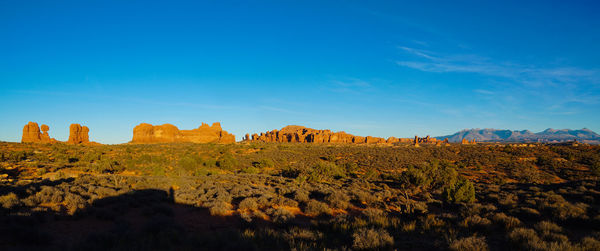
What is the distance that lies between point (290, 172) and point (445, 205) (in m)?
18.3

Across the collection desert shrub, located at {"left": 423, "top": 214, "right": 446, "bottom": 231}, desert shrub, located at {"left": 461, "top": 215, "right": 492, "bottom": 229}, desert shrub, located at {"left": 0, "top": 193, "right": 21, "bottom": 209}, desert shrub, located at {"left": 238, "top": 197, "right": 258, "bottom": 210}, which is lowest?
desert shrub, located at {"left": 238, "top": 197, "right": 258, "bottom": 210}

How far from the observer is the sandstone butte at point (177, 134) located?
94037 mm

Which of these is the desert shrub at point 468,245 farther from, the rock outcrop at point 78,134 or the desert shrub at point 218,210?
the rock outcrop at point 78,134

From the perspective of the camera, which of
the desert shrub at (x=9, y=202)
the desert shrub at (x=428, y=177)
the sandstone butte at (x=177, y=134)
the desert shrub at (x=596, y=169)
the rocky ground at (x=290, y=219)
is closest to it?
the rocky ground at (x=290, y=219)

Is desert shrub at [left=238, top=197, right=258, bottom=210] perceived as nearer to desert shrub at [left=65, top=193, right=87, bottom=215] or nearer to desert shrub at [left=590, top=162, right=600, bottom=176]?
desert shrub at [left=65, top=193, right=87, bottom=215]

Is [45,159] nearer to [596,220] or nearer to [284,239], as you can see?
[284,239]

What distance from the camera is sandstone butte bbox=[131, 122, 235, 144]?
94037 millimetres

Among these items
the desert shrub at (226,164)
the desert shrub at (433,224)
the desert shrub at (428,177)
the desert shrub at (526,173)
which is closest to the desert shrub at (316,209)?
the desert shrub at (433,224)

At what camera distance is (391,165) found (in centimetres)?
3525

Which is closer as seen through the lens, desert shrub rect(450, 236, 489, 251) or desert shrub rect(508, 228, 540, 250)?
desert shrub rect(450, 236, 489, 251)

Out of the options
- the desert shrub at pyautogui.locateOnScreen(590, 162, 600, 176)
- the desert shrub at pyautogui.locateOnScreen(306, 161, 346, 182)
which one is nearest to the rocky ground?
the desert shrub at pyautogui.locateOnScreen(306, 161, 346, 182)

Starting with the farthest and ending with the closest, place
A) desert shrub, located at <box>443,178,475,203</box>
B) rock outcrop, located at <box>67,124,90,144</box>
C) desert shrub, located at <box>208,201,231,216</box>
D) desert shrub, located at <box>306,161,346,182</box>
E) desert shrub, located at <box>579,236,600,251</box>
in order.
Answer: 1. rock outcrop, located at <box>67,124,90,144</box>
2. desert shrub, located at <box>306,161,346,182</box>
3. desert shrub, located at <box>443,178,475,203</box>
4. desert shrub, located at <box>208,201,231,216</box>
5. desert shrub, located at <box>579,236,600,251</box>

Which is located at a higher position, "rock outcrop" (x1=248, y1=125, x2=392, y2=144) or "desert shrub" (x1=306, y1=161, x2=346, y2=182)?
"rock outcrop" (x1=248, y1=125, x2=392, y2=144)

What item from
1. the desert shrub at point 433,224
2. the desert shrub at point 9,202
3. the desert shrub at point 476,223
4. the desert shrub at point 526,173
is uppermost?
the desert shrub at point 9,202
